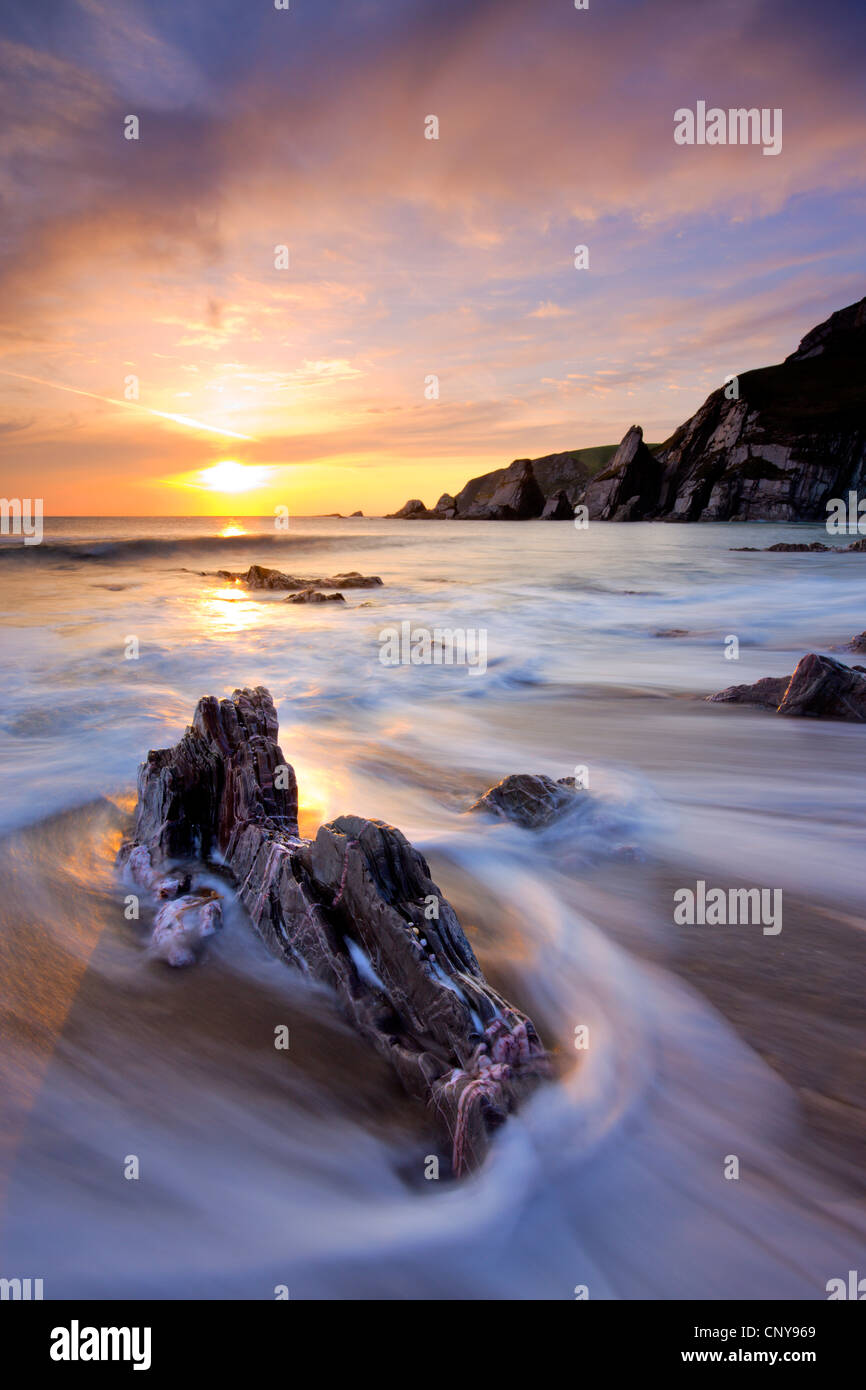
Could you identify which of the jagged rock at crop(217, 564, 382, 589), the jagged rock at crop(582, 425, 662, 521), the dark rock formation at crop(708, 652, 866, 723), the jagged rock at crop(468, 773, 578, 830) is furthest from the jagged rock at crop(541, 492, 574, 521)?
the jagged rock at crop(468, 773, 578, 830)

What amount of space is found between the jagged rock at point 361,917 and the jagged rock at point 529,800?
66.5 inches

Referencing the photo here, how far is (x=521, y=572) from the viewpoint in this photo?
31.1m

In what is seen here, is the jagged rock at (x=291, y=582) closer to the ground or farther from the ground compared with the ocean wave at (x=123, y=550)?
closer to the ground

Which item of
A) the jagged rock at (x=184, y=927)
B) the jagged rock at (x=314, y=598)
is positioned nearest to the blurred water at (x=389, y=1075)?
the jagged rock at (x=184, y=927)

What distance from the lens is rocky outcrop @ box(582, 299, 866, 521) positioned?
83.9m

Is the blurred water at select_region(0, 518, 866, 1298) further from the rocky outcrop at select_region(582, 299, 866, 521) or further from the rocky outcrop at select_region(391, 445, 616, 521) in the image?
the rocky outcrop at select_region(391, 445, 616, 521)

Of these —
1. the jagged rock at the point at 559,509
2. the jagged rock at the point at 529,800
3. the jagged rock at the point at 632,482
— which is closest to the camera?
the jagged rock at the point at 529,800

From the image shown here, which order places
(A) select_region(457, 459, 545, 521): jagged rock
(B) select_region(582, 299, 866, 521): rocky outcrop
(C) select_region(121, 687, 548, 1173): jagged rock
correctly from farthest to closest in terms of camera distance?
(A) select_region(457, 459, 545, 521): jagged rock, (B) select_region(582, 299, 866, 521): rocky outcrop, (C) select_region(121, 687, 548, 1173): jagged rock

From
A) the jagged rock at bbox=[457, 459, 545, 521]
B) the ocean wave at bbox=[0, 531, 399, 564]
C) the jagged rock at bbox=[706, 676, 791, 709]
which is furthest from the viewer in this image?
the jagged rock at bbox=[457, 459, 545, 521]

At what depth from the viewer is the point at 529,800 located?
4.90 meters

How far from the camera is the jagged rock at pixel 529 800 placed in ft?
15.8

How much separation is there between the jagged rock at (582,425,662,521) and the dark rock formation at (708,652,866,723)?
10632cm

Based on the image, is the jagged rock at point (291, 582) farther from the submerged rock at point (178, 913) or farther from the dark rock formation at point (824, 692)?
the submerged rock at point (178, 913)
